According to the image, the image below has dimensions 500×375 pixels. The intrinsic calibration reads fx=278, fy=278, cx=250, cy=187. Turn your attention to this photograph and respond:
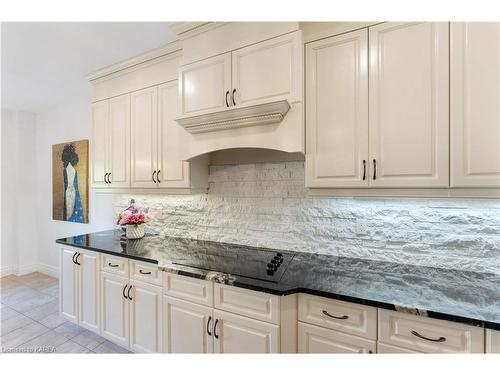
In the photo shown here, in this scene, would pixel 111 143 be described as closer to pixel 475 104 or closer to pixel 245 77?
pixel 245 77

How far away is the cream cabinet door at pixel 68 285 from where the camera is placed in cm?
264

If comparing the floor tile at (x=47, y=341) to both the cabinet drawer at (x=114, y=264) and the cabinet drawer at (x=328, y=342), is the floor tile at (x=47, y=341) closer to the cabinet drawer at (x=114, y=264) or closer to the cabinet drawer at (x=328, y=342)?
the cabinet drawer at (x=114, y=264)

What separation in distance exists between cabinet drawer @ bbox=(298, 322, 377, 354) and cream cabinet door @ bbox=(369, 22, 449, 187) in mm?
838

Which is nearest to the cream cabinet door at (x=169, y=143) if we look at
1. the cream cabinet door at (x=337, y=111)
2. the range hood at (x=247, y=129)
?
the range hood at (x=247, y=129)

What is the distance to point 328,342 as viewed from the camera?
147 cm

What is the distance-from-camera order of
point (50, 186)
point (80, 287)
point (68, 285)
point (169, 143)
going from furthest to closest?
point (50, 186) < point (68, 285) < point (80, 287) < point (169, 143)

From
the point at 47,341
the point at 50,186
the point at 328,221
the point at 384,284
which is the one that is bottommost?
the point at 47,341

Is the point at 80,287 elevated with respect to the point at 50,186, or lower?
lower

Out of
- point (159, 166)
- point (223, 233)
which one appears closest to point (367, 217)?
point (223, 233)

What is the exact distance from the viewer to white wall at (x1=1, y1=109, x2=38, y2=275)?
14.5 ft

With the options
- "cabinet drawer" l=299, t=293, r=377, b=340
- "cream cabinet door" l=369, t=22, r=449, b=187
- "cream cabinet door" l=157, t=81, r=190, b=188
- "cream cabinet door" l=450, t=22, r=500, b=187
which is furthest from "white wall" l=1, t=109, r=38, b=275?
"cream cabinet door" l=450, t=22, r=500, b=187

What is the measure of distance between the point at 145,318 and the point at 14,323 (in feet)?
6.39

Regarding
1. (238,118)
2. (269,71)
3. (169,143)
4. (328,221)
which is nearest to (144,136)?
(169,143)

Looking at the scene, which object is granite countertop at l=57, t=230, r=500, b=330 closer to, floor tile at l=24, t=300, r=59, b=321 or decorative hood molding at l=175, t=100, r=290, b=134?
decorative hood molding at l=175, t=100, r=290, b=134
